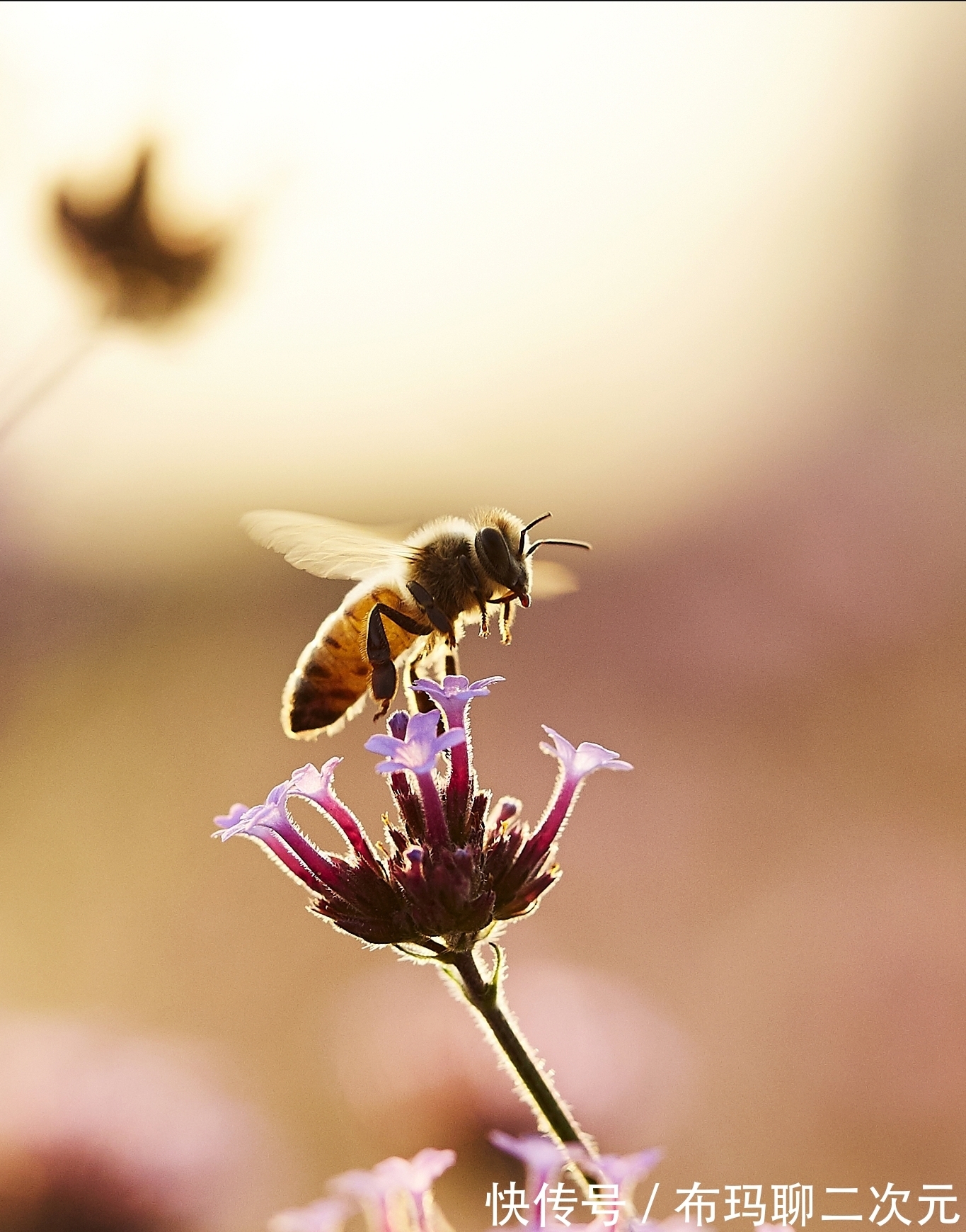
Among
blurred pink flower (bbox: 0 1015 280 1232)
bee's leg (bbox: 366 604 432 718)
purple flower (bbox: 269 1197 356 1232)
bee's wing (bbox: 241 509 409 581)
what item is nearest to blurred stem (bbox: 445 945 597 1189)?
purple flower (bbox: 269 1197 356 1232)

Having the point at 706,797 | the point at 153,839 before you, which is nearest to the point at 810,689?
the point at 706,797

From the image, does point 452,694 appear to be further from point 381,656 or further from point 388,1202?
point 388,1202

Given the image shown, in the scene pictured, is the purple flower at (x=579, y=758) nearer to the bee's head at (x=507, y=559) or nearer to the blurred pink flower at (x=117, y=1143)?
the bee's head at (x=507, y=559)

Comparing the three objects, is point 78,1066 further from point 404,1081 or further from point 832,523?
point 832,523

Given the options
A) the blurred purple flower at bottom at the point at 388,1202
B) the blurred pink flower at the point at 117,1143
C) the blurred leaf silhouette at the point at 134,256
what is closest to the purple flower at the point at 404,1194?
the blurred purple flower at bottom at the point at 388,1202

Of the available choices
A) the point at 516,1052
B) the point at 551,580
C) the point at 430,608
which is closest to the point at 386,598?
the point at 430,608

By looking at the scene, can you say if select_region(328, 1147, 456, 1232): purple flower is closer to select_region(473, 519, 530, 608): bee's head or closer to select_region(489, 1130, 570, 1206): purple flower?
select_region(489, 1130, 570, 1206): purple flower
